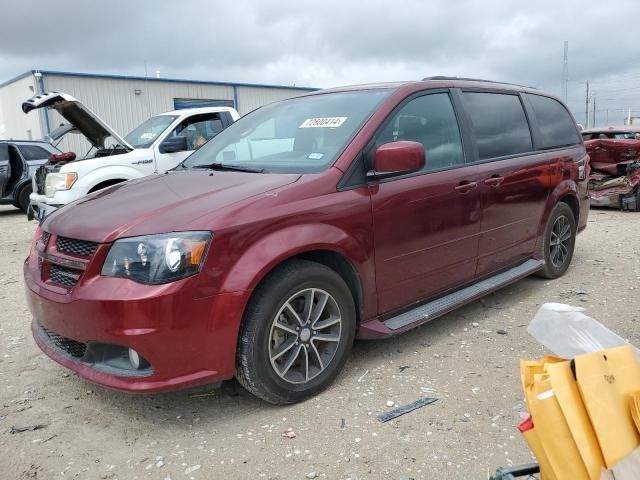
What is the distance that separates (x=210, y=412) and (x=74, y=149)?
17.2 m

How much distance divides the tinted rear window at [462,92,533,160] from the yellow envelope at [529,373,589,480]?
2701 millimetres

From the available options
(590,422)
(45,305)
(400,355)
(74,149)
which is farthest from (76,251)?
(74,149)

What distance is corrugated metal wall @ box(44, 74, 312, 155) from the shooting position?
17.2 m

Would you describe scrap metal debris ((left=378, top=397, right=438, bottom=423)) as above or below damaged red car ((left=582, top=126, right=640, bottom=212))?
below

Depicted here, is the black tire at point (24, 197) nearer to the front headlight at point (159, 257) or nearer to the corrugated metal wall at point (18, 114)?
the corrugated metal wall at point (18, 114)

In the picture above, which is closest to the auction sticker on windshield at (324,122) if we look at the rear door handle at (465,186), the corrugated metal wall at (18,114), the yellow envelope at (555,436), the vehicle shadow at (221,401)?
the rear door handle at (465,186)

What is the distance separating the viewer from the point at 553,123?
195 inches

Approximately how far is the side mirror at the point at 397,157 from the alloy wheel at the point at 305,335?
79 centimetres

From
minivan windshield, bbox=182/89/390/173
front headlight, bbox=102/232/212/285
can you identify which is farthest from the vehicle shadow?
minivan windshield, bbox=182/89/390/173

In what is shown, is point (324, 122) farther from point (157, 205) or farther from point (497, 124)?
point (497, 124)

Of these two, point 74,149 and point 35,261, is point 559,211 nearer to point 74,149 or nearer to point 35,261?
point 35,261

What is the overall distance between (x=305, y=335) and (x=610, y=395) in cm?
172

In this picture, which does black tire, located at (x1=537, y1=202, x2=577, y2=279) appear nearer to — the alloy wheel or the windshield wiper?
the alloy wheel

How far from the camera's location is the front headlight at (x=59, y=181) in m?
6.74
